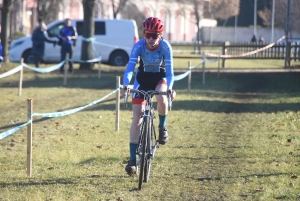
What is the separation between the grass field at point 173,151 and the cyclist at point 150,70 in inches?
23.3

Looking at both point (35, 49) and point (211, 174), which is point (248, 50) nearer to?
point (35, 49)

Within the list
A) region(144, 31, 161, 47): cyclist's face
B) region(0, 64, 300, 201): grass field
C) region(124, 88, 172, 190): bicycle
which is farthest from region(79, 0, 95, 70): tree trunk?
region(124, 88, 172, 190): bicycle

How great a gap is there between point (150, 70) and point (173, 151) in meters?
2.52

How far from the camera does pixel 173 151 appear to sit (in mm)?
9992

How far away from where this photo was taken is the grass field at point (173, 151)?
7383mm

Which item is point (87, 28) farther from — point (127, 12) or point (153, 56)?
point (127, 12)

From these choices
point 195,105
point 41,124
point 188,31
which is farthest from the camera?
point 188,31

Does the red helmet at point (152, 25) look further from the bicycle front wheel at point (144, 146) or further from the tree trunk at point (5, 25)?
the tree trunk at point (5, 25)

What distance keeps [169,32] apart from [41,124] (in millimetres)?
59617

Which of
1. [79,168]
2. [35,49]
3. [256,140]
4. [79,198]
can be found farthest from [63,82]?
[79,198]

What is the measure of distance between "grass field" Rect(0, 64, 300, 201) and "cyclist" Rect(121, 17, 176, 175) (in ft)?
1.95

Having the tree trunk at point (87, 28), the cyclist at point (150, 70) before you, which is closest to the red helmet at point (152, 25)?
the cyclist at point (150, 70)

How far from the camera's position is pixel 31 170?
8.17 meters

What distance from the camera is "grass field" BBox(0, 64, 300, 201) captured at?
738cm
